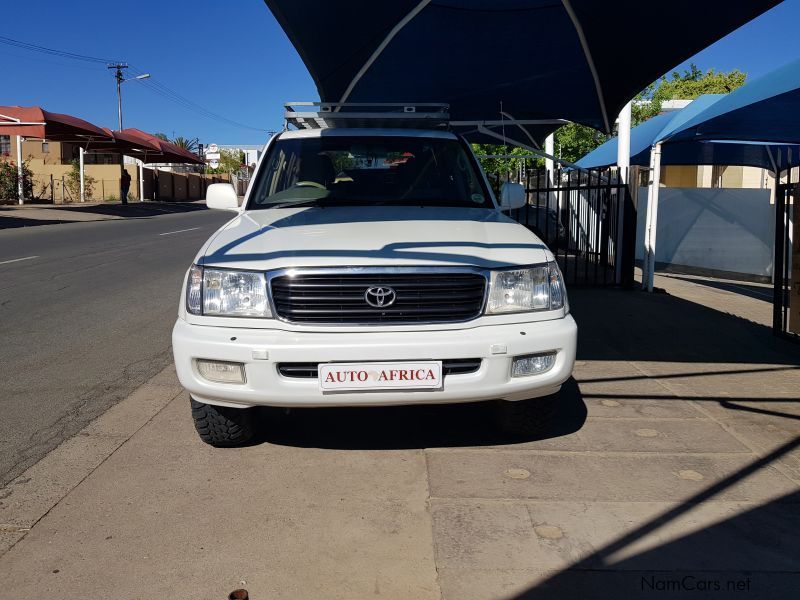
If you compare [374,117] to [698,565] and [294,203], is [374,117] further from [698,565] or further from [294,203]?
[698,565]

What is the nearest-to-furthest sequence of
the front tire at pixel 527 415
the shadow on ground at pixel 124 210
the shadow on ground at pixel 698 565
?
the shadow on ground at pixel 698 565, the front tire at pixel 527 415, the shadow on ground at pixel 124 210

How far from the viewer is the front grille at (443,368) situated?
371 centimetres

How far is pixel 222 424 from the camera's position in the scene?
13.8ft

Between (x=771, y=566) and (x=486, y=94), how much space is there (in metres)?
8.47

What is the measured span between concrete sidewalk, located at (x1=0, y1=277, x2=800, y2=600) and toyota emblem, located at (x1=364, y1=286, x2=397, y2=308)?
87 centimetres

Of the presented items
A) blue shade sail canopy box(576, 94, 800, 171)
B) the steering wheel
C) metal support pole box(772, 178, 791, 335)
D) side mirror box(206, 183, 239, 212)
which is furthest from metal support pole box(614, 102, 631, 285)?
side mirror box(206, 183, 239, 212)

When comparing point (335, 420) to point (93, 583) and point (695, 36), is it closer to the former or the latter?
point (93, 583)

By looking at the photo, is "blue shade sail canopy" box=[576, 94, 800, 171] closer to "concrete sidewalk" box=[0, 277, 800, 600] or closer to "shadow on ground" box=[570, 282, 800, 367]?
"shadow on ground" box=[570, 282, 800, 367]

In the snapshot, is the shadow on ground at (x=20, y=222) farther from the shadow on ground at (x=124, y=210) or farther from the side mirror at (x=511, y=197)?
the side mirror at (x=511, y=197)

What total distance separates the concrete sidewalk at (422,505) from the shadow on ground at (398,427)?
0.06 feet

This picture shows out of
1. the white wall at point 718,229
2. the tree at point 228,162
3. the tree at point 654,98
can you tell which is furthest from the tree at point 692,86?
the tree at point 228,162

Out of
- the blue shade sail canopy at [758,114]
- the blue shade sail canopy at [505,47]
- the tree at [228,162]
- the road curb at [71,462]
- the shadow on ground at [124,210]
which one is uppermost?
the tree at [228,162]

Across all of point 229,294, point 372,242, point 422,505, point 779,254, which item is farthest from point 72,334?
point 779,254

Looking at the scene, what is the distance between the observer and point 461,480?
384cm
